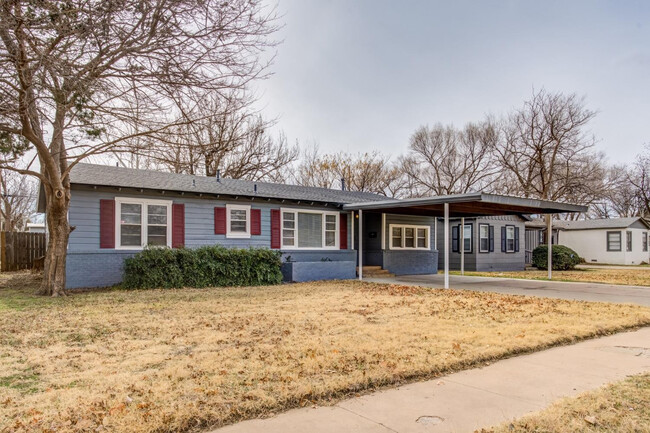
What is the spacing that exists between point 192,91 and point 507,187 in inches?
1139

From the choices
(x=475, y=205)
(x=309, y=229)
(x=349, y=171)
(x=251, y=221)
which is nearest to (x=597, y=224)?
(x=349, y=171)

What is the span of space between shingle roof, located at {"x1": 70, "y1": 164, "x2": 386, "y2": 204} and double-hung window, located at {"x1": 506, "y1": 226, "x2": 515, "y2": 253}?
949cm

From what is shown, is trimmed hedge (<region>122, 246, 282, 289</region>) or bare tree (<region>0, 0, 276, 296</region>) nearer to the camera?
bare tree (<region>0, 0, 276, 296</region>)

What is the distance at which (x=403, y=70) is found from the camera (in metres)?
16.8

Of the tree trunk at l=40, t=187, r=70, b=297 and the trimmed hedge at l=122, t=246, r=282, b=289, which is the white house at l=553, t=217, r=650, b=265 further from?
the tree trunk at l=40, t=187, r=70, b=297

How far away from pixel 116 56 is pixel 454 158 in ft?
92.4

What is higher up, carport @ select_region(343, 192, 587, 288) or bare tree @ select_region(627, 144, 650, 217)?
bare tree @ select_region(627, 144, 650, 217)

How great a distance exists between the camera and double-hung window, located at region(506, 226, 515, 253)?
74.5ft

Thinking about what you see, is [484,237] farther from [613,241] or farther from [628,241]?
[628,241]

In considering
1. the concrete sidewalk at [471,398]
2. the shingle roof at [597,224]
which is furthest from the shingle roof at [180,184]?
the shingle roof at [597,224]

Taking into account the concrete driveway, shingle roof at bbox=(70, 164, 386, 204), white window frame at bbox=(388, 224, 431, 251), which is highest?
shingle roof at bbox=(70, 164, 386, 204)

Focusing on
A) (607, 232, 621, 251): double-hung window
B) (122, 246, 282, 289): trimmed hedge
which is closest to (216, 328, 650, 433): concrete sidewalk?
(122, 246, 282, 289): trimmed hedge

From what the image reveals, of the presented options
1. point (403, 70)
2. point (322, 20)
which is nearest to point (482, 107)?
point (403, 70)

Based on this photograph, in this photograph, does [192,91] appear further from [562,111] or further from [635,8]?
[562,111]
